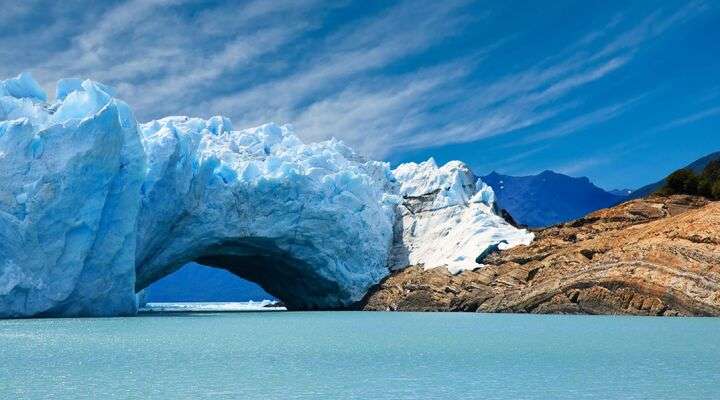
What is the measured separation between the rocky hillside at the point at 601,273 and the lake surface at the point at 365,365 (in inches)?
385

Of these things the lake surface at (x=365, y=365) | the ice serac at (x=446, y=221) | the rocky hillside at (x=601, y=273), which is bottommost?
the lake surface at (x=365, y=365)

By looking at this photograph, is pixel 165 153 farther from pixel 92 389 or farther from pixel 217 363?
pixel 92 389

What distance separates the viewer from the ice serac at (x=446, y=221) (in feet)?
141

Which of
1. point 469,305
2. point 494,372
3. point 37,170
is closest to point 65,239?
point 37,170

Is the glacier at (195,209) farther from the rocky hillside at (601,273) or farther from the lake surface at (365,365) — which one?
the lake surface at (365,365)

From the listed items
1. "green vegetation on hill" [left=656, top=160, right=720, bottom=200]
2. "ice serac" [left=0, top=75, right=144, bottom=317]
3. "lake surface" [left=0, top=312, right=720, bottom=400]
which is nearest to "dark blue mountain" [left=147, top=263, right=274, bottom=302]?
"green vegetation on hill" [left=656, top=160, right=720, bottom=200]

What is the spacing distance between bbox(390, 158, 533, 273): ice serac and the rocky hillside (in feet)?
4.30

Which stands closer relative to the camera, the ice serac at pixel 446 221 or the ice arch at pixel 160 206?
the ice arch at pixel 160 206

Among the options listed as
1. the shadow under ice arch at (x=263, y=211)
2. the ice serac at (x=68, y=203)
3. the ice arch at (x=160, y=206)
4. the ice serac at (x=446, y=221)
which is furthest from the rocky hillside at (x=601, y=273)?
the ice serac at (x=68, y=203)

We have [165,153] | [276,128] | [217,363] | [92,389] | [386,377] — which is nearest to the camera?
[92,389]

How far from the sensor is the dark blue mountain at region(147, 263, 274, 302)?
169 metres

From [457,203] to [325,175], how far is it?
9.62 meters

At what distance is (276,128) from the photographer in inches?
1874

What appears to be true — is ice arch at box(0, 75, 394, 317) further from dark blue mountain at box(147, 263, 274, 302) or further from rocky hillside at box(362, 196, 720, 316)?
dark blue mountain at box(147, 263, 274, 302)
